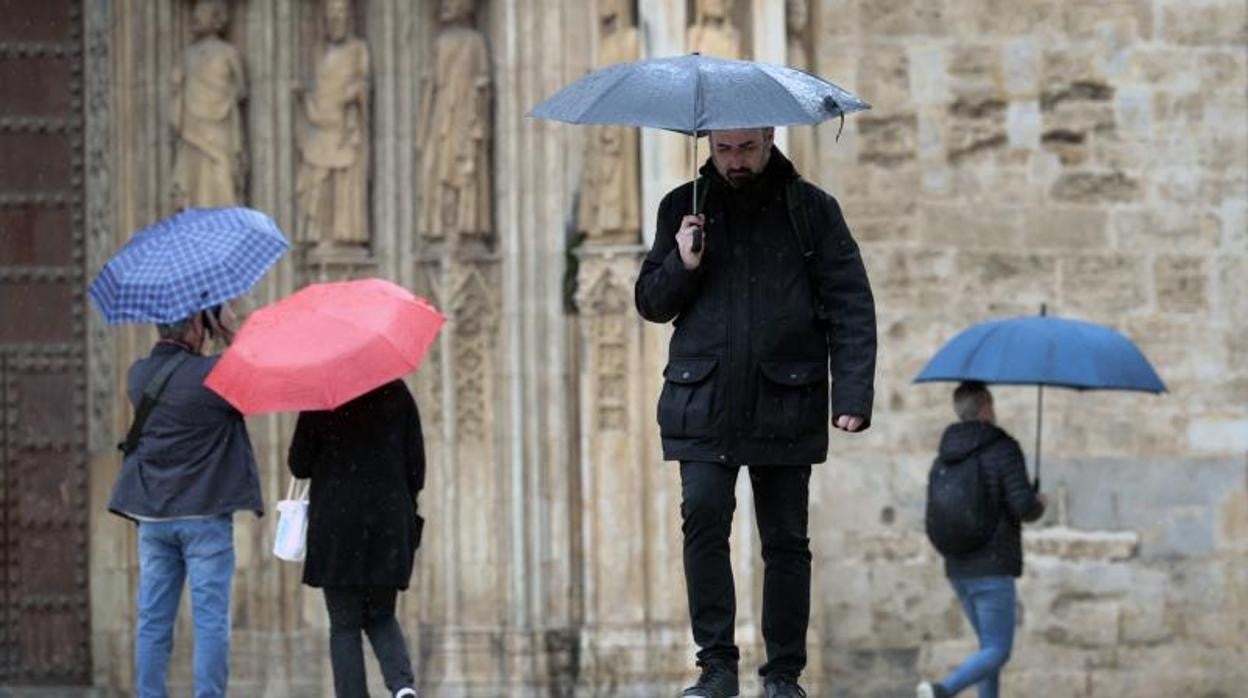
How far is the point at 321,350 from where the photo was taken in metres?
10.8

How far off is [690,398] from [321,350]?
2.25 m

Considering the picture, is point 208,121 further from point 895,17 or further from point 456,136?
point 895,17

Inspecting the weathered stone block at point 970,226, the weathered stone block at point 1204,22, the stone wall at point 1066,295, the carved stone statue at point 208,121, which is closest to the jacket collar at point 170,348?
the carved stone statue at point 208,121

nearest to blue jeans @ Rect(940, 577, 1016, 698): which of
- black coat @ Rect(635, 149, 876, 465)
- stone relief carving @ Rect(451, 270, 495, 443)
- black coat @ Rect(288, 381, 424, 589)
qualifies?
black coat @ Rect(288, 381, 424, 589)

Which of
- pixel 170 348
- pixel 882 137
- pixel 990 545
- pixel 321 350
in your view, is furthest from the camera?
pixel 882 137

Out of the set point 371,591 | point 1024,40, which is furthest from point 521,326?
point 371,591

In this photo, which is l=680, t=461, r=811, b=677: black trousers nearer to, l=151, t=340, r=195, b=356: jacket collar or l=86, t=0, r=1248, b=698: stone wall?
l=151, t=340, r=195, b=356: jacket collar

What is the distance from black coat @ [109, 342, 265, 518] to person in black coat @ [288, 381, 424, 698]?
0.72 feet

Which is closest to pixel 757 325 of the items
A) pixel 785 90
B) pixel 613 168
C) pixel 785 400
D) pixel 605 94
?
pixel 785 400

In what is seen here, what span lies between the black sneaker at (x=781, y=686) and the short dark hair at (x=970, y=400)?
422 centimetres

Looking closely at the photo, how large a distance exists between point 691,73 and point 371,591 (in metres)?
3.05

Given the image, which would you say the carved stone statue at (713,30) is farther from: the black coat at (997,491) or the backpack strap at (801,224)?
the backpack strap at (801,224)

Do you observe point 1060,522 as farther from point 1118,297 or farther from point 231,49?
point 231,49

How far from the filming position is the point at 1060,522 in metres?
15.5
